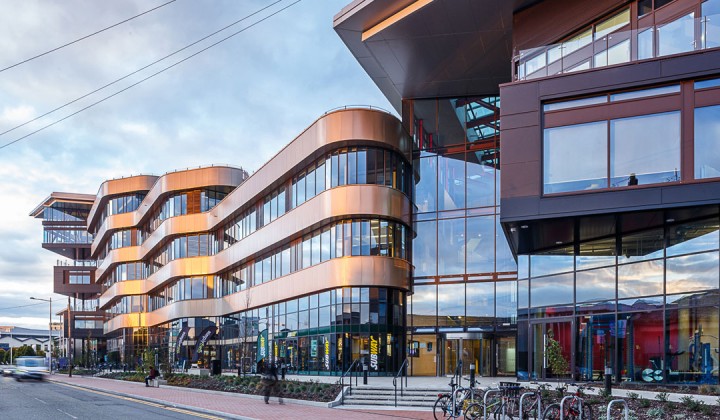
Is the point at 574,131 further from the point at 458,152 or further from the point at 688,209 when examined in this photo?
the point at 458,152

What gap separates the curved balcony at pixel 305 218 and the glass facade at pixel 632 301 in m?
11.3

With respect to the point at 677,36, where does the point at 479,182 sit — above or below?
below

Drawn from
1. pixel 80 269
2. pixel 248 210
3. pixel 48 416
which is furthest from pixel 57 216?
pixel 48 416

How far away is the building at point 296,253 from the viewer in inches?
1526

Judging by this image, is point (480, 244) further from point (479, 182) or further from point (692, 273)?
point (692, 273)

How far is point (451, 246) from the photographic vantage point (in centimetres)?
4116

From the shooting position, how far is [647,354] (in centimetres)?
2427

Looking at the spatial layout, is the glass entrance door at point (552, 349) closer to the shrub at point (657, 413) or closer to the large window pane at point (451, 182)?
the shrub at point (657, 413)

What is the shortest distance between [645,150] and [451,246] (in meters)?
19.0

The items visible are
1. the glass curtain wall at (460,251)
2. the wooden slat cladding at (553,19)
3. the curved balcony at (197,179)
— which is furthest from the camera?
the curved balcony at (197,179)

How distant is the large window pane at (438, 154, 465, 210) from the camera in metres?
41.1

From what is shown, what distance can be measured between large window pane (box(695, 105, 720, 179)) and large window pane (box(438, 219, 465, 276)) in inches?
765

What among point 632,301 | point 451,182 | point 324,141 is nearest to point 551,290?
point 632,301

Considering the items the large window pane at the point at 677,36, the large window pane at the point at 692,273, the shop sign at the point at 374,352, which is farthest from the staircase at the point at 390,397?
the large window pane at the point at 677,36
